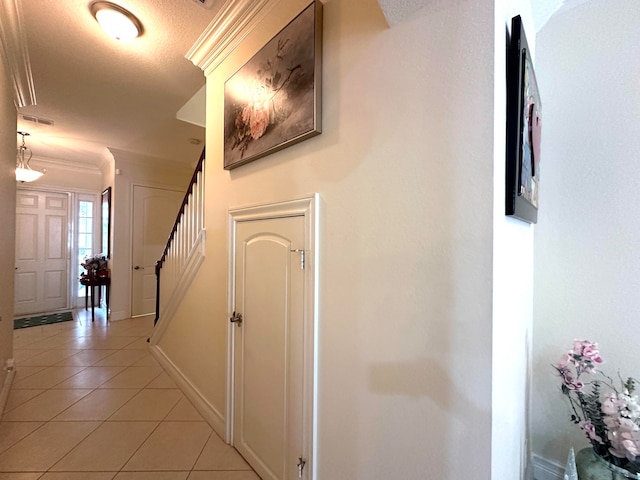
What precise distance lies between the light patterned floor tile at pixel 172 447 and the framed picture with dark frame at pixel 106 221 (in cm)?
410

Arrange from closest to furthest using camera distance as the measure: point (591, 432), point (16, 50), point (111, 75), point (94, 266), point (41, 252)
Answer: point (591, 432) < point (16, 50) < point (111, 75) < point (94, 266) < point (41, 252)

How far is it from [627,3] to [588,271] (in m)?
1.29

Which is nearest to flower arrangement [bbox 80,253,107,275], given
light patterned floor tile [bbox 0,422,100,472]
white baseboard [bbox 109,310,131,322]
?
white baseboard [bbox 109,310,131,322]

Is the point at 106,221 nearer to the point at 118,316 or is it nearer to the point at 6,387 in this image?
the point at 118,316

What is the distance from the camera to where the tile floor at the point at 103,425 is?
172 centimetres

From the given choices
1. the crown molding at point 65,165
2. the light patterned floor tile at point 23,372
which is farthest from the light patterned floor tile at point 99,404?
the crown molding at point 65,165

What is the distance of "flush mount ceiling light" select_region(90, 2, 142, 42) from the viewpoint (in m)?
1.83

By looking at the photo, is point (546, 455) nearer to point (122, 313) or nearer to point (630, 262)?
point (630, 262)

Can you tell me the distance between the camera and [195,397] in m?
2.39

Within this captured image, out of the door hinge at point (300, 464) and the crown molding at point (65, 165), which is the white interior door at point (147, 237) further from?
the door hinge at point (300, 464)

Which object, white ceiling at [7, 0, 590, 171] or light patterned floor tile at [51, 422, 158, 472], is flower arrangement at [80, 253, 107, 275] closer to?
white ceiling at [7, 0, 590, 171]

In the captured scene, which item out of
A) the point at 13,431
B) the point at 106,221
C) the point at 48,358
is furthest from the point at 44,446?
the point at 106,221

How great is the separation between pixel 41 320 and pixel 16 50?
4417 mm

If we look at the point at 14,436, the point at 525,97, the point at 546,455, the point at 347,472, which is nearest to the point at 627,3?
the point at 525,97
